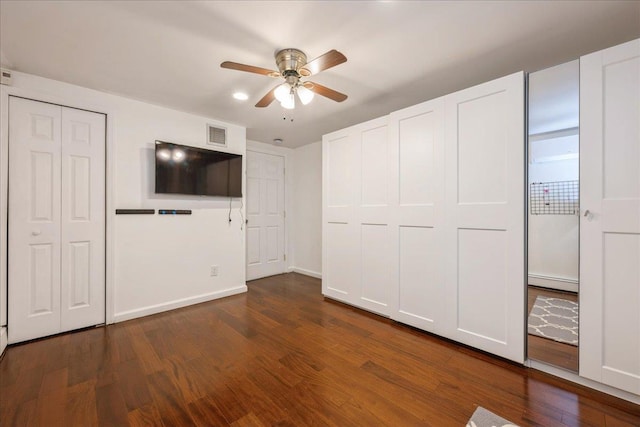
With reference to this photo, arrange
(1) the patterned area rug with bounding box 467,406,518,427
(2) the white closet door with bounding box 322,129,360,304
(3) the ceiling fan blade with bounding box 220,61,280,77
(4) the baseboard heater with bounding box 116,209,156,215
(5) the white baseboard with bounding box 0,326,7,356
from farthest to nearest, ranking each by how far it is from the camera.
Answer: (2) the white closet door with bounding box 322,129,360,304 < (4) the baseboard heater with bounding box 116,209,156,215 < (5) the white baseboard with bounding box 0,326,7,356 < (3) the ceiling fan blade with bounding box 220,61,280,77 < (1) the patterned area rug with bounding box 467,406,518,427

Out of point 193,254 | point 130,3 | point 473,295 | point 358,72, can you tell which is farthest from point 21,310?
point 473,295

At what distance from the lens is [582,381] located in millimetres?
1776

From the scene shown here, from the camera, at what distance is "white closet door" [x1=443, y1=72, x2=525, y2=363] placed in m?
2.00

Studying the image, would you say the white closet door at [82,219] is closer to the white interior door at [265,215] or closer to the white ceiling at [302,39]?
the white ceiling at [302,39]

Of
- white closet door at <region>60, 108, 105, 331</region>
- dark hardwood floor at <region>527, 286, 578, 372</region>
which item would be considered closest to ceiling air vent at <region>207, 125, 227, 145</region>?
white closet door at <region>60, 108, 105, 331</region>

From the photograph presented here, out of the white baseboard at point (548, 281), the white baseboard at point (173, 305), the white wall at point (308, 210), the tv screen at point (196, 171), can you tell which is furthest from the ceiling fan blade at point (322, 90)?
the white baseboard at point (173, 305)

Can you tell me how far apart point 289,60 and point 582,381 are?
3.12 m

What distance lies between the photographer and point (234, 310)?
3.19 m

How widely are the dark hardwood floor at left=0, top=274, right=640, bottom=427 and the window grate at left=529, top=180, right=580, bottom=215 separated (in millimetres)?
1217

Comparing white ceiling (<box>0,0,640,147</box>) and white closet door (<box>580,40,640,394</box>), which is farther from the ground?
white ceiling (<box>0,0,640,147</box>)

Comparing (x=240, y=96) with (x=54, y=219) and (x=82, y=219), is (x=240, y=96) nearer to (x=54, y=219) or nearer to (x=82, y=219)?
(x=82, y=219)

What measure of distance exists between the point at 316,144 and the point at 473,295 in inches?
140

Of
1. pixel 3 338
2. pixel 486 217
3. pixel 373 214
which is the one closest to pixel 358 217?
pixel 373 214

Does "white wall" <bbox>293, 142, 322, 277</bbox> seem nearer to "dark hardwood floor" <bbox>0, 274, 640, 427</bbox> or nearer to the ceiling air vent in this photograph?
the ceiling air vent
